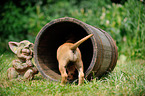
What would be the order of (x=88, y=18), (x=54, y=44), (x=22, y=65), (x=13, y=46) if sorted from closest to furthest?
(x=22, y=65)
(x=13, y=46)
(x=54, y=44)
(x=88, y=18)

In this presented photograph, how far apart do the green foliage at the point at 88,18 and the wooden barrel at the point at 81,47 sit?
1.03m

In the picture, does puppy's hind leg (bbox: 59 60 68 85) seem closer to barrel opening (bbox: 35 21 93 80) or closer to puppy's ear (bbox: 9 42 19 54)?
barrel opening (bbox: 35 21 93 80)

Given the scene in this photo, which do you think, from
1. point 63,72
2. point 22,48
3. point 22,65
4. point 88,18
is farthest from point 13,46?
point 88,18

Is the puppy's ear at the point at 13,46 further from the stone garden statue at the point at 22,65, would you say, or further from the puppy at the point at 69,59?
the puppy at the point at 69,59

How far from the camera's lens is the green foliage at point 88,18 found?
5355mm

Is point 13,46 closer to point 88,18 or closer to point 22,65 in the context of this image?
point 22,65

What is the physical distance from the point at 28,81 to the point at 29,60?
1.31 feet

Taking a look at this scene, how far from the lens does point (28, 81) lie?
9.41ft

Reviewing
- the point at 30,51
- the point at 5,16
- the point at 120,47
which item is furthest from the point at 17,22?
the point at 30,51

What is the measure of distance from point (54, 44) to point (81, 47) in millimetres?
642

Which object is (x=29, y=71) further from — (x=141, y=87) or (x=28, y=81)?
(x=141, y=87)

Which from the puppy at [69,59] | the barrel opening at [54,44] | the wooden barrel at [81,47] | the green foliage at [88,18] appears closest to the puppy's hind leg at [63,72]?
the puppy at [69,59]

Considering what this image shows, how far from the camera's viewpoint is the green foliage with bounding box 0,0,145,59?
5.36 metres

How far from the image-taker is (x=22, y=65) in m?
2.97
